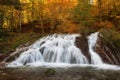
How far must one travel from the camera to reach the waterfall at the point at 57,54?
1783 centimetres

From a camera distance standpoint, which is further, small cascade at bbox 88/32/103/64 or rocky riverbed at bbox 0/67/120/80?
small cascade at bbox 88/32/103/64

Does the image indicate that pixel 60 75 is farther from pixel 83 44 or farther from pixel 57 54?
pixel 83 44

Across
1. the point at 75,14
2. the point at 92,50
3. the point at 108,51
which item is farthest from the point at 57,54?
the point at 75,14

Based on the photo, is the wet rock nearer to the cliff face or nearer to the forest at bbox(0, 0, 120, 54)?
the cliff face

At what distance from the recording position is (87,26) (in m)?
26.3

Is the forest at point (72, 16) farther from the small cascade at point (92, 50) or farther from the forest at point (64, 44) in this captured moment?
the small cascade at point (92, 50)

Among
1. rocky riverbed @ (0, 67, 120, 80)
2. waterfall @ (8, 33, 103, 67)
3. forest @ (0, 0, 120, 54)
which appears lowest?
rocky riverbed @ (0, 67, 120, 80)

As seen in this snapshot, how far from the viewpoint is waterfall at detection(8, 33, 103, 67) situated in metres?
17.8

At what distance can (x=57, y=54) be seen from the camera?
18562 millimetres

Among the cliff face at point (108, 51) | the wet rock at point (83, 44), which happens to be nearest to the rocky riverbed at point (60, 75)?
the cliff face at point (108, 51)

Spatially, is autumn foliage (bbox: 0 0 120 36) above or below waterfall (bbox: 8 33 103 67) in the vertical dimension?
above

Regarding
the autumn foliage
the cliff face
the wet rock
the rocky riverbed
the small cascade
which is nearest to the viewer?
the rocky riverbed

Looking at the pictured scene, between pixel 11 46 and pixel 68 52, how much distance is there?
5999 mm

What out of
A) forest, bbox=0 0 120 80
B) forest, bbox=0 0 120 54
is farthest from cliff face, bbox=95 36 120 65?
forest, bbox=0 0 120 54
